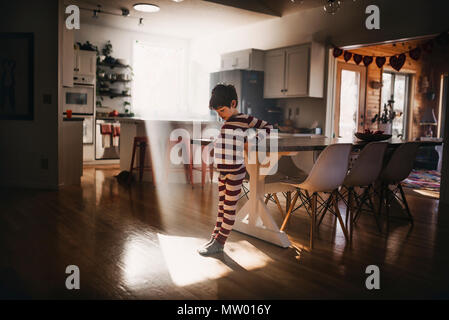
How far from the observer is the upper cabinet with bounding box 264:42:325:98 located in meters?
5.89

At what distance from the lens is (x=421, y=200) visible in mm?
4750

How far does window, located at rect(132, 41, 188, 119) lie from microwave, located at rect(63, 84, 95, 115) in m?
1.20

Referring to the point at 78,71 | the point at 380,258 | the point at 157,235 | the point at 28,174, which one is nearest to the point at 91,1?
the point at 78,71

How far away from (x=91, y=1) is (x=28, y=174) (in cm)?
290

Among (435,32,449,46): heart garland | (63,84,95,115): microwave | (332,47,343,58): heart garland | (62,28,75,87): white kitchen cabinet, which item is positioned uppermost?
(332,47,343,58): heart garland

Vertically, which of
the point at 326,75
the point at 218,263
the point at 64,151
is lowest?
the point at 218,263

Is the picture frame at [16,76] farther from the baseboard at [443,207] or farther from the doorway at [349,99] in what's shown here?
the baseboard at [443,207]

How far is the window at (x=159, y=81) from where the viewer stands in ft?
27.4

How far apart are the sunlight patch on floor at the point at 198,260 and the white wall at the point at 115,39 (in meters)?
5.59

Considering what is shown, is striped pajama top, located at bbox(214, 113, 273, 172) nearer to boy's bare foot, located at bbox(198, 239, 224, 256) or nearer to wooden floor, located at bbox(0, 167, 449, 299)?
boy's bare foot, located at bbox(198, 239, 224, 256)

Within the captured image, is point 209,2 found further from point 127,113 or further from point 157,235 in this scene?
point 157,235

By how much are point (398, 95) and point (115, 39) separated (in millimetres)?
6351

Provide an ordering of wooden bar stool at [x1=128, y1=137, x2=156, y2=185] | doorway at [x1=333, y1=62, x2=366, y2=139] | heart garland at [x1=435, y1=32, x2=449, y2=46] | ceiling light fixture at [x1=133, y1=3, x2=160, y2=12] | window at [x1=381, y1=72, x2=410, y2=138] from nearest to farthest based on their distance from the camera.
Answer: heart garland at [x1=435, y1=32, x2=449, y2=46] < wooden bar stool at [x1=128, y1=137, x2=156, y2=185] < ceiling light fixture at [x1=133, y1=3, x2=160, y2=12] < doorway at [x1=333, y1=62, x2=366, y2=139] < window at [x1=381, y1=72, x2=410, y2=138]

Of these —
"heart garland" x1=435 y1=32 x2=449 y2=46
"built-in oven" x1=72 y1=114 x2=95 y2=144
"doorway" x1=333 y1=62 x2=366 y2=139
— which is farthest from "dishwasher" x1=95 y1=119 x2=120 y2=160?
"heart garland" x1=435 y1=32 x2=449 y2=46
